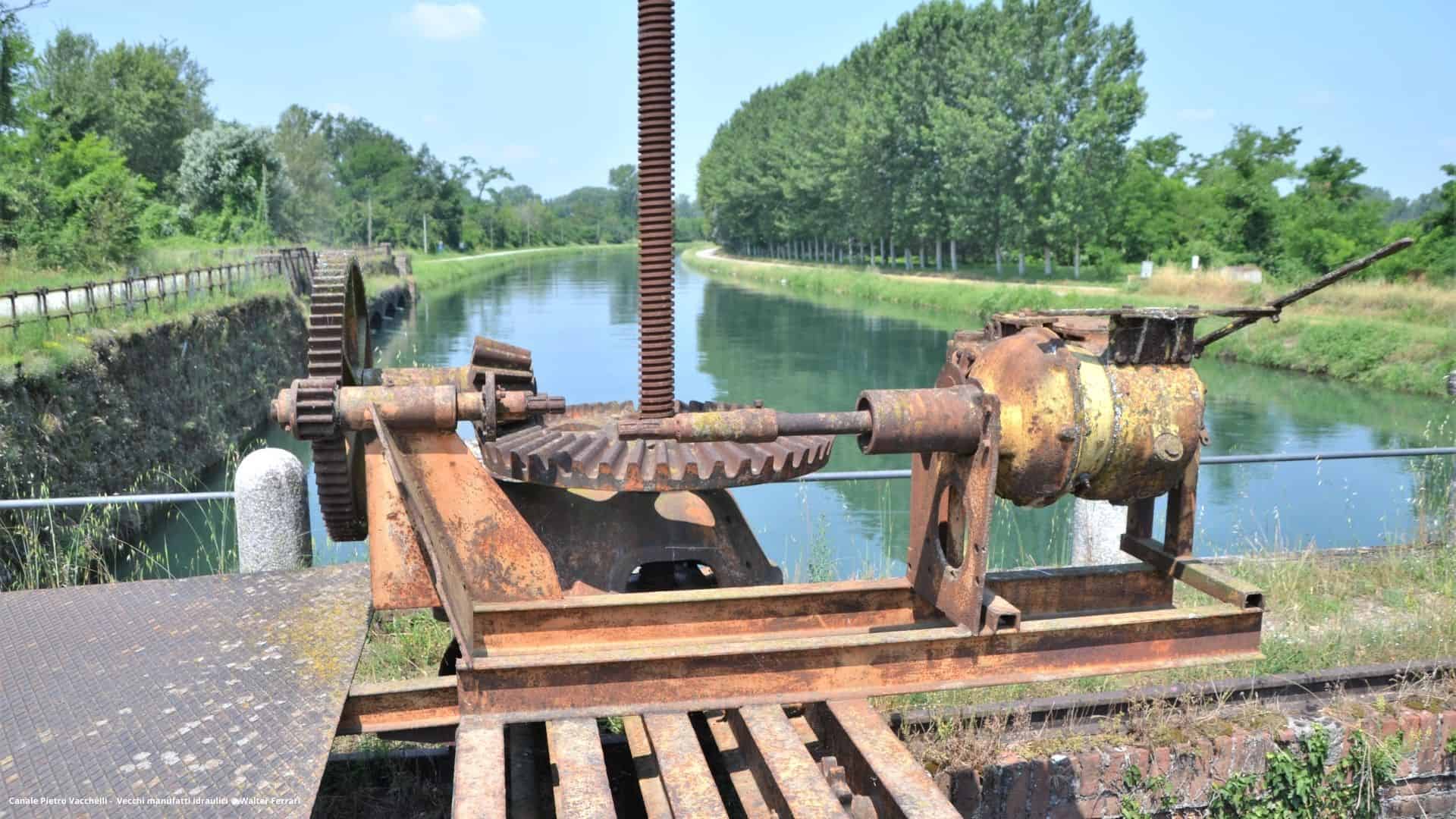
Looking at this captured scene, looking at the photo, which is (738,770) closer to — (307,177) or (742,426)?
(742,426)

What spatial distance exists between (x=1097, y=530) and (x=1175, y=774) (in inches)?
94.9

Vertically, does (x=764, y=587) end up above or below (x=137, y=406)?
above

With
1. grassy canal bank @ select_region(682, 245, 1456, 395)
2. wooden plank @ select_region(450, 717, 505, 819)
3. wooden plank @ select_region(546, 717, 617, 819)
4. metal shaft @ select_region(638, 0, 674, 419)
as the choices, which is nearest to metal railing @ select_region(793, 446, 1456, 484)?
metal shaft @ select_region(638, 0, 674, 419)

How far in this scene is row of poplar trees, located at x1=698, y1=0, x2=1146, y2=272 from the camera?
43750 millimetres

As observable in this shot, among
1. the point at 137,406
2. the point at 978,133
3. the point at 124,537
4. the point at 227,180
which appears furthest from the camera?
the point at 978,133

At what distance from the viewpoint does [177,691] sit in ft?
10.8

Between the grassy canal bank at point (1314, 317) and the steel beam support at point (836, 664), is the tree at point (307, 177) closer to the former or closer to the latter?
the grassy canal bank at point (1314, 317)

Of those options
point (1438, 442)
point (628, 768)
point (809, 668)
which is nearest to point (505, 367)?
point (628, 768)

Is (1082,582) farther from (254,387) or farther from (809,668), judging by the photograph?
(254,387)

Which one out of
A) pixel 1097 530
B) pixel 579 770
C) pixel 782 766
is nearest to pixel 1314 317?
pixel 1097 530

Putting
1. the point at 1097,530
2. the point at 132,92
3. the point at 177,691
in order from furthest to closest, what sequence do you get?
the point at 132,92, the point at 1097,530, the point at 177,691

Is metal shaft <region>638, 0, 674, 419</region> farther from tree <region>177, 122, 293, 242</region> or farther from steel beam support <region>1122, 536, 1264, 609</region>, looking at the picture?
tree <region>177, 122, 293, 242</region>

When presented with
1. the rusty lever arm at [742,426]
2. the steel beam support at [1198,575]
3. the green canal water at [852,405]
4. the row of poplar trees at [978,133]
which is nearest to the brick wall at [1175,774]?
the steel beam support at [1198,575]

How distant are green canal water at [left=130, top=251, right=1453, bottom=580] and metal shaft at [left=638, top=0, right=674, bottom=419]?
271 cm
